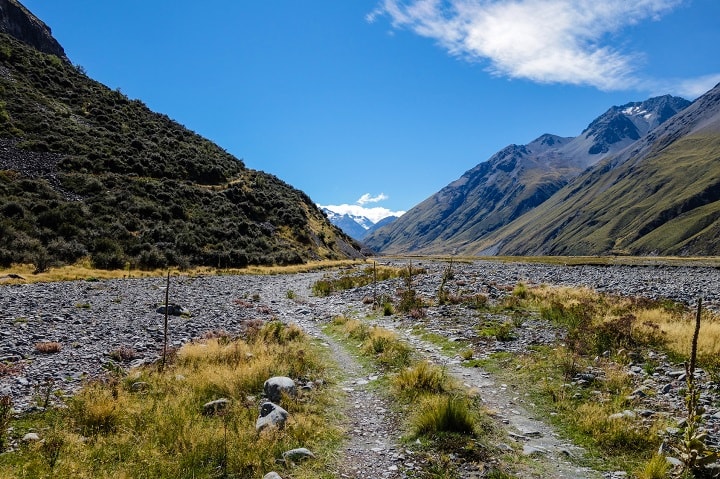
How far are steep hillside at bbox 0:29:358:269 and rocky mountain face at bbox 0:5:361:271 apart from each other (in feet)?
0.54

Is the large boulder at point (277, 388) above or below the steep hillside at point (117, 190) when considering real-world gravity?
below

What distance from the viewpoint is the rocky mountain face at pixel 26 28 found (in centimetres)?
8662

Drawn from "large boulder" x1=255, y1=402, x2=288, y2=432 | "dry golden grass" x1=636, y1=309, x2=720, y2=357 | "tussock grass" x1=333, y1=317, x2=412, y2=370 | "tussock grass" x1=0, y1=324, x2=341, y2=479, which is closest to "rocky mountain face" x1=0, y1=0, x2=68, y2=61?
"tussock grass" x1=333, y1=317, x2=412, y2=370

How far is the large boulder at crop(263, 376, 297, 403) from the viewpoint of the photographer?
10633mm

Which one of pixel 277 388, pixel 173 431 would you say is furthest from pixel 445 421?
pixel 173 431

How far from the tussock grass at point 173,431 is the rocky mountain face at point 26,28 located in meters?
106

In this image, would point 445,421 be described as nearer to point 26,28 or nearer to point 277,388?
point 277,388

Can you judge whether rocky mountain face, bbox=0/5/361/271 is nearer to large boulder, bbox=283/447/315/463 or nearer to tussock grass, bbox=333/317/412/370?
tussock grass, bbox=333/317/412/370

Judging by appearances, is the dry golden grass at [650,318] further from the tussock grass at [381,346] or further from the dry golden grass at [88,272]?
the dry golden grass at [88,272]

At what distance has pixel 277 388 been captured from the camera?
424 inches

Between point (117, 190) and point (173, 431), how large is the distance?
52816mm

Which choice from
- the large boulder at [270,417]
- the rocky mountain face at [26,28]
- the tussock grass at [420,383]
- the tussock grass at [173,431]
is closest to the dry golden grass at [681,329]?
the tussock grass at [420,383]

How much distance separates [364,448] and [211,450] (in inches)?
120

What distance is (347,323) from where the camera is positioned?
20828mm
